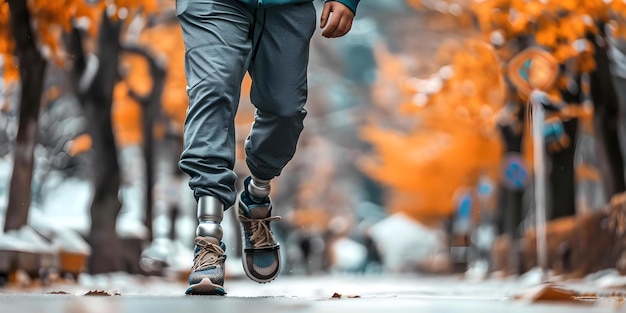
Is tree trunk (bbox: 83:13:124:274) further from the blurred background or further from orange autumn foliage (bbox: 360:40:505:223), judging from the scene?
orange autumn foliage (bbox: 360:40:505:223)

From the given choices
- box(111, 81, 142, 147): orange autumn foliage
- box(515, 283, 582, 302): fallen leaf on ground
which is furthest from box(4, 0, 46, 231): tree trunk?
box(111, 81, 142, 147): orange autumn foliage

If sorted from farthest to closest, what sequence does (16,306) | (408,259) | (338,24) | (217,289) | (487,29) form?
(408,259), (487,29), (338,24), (217,289), (16,306)

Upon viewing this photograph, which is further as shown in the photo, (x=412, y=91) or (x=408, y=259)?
(x=408, y=259)

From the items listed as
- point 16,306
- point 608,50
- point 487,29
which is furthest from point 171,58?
point 16,306

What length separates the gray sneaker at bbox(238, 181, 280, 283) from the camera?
15.1 feet

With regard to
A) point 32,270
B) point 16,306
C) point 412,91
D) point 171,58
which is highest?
point 171,58

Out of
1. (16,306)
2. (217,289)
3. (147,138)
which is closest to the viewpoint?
(16,306)

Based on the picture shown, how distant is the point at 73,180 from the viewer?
3691cm

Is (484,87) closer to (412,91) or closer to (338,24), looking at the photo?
(412,91)

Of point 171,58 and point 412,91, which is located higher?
point 171,58

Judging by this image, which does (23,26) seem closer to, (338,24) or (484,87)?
(338,24)

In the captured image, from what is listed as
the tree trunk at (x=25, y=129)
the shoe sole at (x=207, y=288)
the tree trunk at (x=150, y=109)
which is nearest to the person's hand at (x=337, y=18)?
the shoe sole at (x=207, y=288)

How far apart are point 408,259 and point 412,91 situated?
2742cm

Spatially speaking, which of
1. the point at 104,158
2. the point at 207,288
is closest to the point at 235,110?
the point at 207,288
